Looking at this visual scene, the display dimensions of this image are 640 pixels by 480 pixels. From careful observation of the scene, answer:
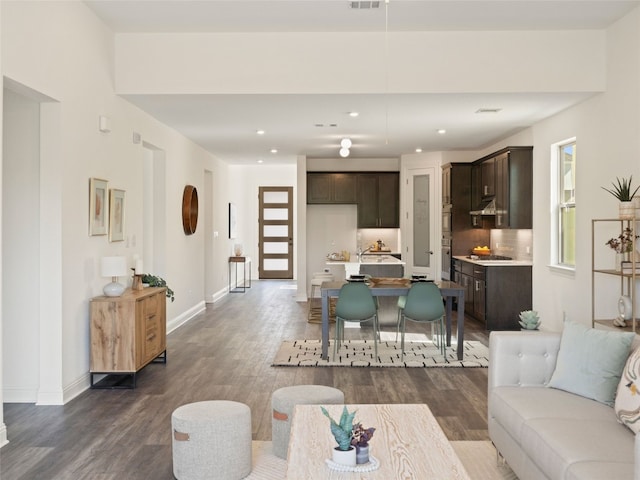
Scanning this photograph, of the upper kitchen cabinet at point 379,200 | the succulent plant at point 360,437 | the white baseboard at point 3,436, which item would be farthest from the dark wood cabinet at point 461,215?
the succulent plant at point 360,437

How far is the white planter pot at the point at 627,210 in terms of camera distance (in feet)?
16.1

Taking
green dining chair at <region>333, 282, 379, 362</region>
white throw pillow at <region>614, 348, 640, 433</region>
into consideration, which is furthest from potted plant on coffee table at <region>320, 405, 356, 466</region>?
green dining chair at <region>333, 282, 379, 362</region>

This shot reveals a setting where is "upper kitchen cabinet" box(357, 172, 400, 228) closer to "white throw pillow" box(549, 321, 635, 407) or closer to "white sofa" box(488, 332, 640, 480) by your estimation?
"white sofa" box(488, 332, 640, 480)

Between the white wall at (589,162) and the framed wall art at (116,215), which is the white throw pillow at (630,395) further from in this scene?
the framed wall art at (116,215)

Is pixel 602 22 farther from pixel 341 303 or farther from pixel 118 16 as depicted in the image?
pixel 118 16

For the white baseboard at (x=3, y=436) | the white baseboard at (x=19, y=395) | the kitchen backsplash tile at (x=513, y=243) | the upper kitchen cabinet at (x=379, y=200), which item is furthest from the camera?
the upper kitchen cabinet at (x=379, y=200)

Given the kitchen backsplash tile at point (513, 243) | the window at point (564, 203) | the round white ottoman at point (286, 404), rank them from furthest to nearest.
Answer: the kitchen backsplash tile at point (513, 243)
the window at point (564, 203)
the round white ottoman at point (286, 404)

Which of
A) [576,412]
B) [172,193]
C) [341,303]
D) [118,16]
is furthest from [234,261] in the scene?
[576,412]

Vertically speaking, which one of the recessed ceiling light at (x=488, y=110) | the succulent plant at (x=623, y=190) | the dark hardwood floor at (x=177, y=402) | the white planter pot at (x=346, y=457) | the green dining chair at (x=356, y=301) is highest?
the recessed ceiling light at (x=488, y=110)

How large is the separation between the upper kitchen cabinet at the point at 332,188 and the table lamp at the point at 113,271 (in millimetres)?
6814

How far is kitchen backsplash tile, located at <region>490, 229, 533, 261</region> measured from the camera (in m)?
8.05

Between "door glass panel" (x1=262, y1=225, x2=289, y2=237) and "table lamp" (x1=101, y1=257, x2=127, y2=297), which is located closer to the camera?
"table lamp" (x1=101, y1=257, x2=127, y2=297)

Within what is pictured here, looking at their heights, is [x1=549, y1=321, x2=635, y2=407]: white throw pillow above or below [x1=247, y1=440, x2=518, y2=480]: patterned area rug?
above

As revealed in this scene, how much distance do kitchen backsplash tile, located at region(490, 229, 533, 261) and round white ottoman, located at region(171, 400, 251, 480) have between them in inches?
232
